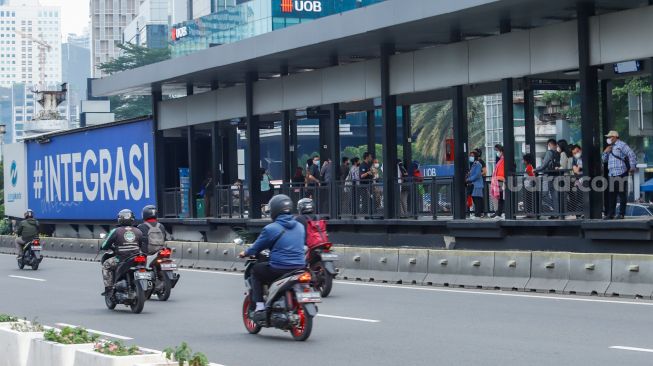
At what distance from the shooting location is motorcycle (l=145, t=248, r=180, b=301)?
21.2 metres

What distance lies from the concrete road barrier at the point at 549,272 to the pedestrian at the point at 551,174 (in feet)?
9.58

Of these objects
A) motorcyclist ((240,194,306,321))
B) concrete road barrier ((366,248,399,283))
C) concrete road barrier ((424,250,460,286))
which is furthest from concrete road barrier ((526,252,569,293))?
motorcyclist ((240,194,306,321))

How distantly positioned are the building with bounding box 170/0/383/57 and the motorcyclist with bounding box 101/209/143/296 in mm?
93468

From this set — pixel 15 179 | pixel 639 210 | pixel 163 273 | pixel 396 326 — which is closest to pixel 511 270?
pixel 163 273

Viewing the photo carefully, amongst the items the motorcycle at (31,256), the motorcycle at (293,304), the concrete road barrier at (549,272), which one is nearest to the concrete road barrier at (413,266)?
the concrete road barrier at (549,272)

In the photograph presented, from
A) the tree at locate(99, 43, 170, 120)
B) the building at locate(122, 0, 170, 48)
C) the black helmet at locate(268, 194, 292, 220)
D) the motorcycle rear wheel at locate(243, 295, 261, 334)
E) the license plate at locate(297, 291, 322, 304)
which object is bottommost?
the motorcycle rear wheel at locate(243, 295, 261, 334)

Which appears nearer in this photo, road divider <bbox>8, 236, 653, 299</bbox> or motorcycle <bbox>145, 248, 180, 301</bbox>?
road divider <bbox>8, 236, 653, 299</bbox>

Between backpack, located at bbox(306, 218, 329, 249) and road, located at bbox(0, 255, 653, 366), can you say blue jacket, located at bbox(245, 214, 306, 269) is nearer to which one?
road, located at bbox(0, 255, 653, 366)

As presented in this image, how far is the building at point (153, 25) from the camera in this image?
593 ft

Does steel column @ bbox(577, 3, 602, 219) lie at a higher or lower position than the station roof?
lower

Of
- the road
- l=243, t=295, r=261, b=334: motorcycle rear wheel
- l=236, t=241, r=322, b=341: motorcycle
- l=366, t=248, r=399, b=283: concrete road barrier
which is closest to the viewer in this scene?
the road

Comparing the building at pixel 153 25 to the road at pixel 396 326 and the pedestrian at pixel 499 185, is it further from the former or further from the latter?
the road at pixel 396 326

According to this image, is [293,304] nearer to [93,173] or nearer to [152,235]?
[152,235]

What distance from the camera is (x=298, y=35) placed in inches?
1187
